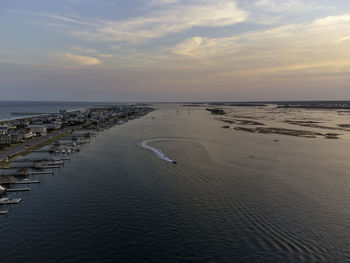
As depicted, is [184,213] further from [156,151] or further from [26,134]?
[26,134]

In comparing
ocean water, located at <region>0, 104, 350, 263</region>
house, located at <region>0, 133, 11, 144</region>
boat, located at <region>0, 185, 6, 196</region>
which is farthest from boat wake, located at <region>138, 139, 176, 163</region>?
house, located at <region>0, 133, 11, 144</region>

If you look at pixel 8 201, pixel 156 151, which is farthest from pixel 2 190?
pixel 156 151

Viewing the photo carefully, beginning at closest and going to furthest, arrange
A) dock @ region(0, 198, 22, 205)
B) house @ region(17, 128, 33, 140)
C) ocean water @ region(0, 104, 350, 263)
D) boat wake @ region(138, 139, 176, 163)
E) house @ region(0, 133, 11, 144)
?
ocean water @ region(0, 104, 350, 263) → dock @ region(0, 198, 22, 205) → boat wake @ region(138, 139, 176, 163) → house @ region(0, 133, 11, 144) → house @ region(17, 128, 33, 140)

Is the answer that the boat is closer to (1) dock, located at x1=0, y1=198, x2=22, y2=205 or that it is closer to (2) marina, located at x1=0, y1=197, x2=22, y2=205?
(2) marina, located at x1=0, y1=197, x2=22, y2=205

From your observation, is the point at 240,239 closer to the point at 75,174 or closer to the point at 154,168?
the point at 154,168

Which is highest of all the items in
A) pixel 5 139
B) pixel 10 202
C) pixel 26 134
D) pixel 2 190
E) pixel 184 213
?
pixel 26 134

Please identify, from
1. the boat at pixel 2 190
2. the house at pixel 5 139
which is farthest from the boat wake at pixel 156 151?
the house at pixel 5 139

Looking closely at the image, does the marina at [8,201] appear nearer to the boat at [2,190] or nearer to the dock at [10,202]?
the dock at [10,202]

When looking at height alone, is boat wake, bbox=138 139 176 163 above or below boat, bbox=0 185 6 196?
above
